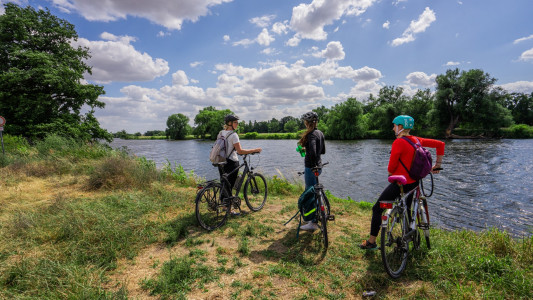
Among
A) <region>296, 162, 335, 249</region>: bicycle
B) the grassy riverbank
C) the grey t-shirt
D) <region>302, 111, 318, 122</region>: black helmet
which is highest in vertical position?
<region>302, 111, 318, 122</region>: black helmet

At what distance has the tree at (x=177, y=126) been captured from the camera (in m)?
102

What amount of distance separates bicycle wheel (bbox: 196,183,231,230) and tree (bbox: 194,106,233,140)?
7879cm

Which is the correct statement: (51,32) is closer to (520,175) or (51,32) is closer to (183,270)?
(183,270)

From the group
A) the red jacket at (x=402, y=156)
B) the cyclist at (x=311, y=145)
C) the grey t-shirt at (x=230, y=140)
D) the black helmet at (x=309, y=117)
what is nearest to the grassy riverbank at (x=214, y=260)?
the cyclist at (x=311, y=145)

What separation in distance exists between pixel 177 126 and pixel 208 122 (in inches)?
912

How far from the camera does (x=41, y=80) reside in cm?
1588

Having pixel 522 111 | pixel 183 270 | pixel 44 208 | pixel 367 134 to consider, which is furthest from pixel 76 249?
pixel 522 111

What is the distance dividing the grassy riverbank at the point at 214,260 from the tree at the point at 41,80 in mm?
13979

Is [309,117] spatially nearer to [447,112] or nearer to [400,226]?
[400,226]

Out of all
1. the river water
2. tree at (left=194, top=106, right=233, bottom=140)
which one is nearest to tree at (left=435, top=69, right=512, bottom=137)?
the river water

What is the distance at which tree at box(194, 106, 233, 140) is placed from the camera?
8324 centimetres

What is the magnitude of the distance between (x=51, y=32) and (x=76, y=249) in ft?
76.0

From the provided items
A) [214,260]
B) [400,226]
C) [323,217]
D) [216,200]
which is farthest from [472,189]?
[214,260]

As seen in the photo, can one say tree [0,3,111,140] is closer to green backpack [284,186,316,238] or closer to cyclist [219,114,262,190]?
cyclist [219,114,262,190]
